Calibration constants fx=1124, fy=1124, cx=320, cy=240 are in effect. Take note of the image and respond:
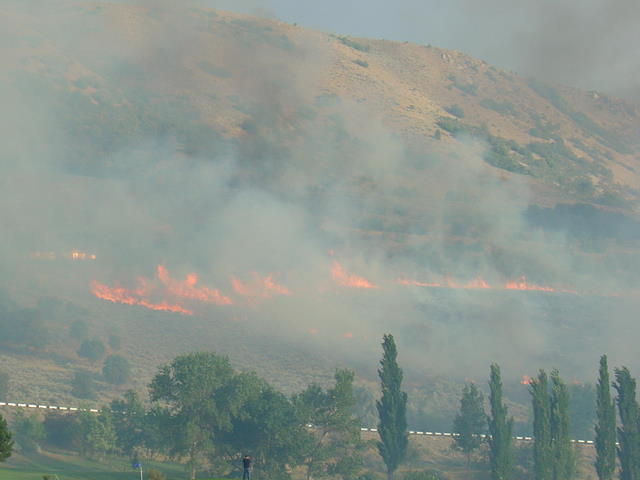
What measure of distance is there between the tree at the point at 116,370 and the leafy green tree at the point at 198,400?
3517 cm

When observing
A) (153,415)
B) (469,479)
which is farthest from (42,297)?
(469,479)

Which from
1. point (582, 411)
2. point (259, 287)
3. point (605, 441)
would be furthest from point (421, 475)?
point (259, 287)

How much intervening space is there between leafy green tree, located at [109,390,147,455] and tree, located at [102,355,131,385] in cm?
2832

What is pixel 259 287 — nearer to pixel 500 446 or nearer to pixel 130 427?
pixel 130 427

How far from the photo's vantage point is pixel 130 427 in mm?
102500

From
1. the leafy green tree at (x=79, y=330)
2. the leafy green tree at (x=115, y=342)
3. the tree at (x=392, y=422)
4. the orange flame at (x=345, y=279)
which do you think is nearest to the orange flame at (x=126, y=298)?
the leafy green tree at (x=79, y=330)

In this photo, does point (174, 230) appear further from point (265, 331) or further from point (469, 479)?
point (469, 479)

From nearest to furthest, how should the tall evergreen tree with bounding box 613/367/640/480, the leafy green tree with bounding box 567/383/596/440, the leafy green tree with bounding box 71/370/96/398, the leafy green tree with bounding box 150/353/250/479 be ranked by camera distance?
the leafy green tree with bounding box 150/353/250/479
the tall evergreen tree with bounding box 613/367/640/480
the leafy green tree with bounding box 71/370/96/398
the leafy green tree with bounding box 567/383/596/440

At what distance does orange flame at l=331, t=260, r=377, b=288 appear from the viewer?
192 meters

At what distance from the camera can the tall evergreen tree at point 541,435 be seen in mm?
94875

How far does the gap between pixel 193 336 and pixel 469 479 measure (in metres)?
62.6

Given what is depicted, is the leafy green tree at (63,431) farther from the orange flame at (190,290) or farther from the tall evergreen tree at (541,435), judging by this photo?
the orange flame at (190,290)

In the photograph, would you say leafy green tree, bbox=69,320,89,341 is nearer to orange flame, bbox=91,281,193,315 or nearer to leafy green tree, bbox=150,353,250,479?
orange flame, bbox=91,281,193,315

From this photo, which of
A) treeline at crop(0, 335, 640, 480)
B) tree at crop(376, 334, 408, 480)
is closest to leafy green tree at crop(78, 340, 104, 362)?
treeline at crop(0, 335, 640, 480)
